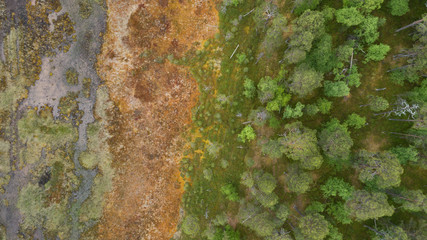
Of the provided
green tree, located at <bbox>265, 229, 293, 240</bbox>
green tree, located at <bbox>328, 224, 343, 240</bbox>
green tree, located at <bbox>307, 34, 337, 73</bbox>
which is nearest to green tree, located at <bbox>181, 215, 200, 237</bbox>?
green tree, located at <bbox>265, 229, 293, 240</bbox>

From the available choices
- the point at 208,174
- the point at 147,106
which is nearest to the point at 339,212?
the point at 208,174

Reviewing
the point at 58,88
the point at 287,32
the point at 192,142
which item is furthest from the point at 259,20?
the point at 58,88

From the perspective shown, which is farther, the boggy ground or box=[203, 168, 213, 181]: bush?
the boggy ground

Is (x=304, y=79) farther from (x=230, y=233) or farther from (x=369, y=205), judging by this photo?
(x=230, y=233)

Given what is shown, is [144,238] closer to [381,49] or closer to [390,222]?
[390,222]

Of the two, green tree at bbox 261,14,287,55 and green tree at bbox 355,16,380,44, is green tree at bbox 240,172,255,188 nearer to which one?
Answer: green tree at bbox 261,14,287,55

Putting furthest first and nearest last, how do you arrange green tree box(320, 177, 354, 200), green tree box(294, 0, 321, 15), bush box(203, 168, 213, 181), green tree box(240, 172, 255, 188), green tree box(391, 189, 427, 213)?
bush box(203, 168, 213, 181), green tree box(294, 0, 321, 15), green tree box(240, 172, 255, 188), green tree box(320, 177, 354, 200), green tree box(391, 189, 427, 213)

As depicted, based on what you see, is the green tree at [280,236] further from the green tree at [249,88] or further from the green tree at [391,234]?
the green tree at [249,88]
